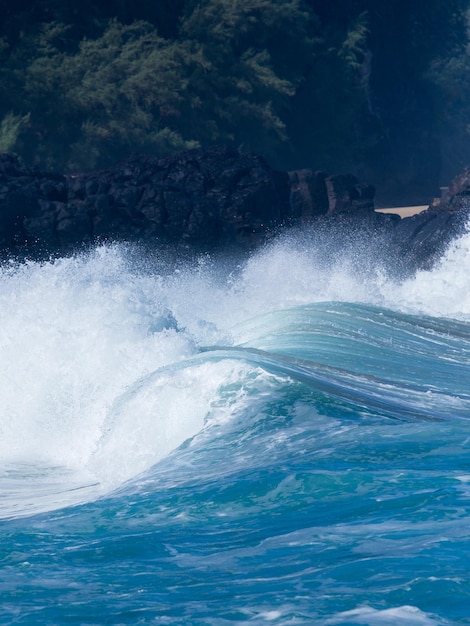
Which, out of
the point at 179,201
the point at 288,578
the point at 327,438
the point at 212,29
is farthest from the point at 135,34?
the point at 288,578

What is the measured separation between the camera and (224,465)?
6023 mm

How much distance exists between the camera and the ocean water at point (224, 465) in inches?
156

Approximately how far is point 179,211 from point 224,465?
17664 mm

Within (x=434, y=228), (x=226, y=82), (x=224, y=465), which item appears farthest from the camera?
(x=226, y=82)

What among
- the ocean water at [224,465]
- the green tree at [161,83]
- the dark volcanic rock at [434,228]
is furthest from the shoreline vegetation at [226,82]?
the ocean water at [224,465]

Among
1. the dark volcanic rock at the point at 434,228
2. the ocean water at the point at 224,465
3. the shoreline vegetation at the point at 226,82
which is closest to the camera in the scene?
the ocean water at the point at 224,465

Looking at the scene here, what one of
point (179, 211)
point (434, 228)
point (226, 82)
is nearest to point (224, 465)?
point (179, 211)

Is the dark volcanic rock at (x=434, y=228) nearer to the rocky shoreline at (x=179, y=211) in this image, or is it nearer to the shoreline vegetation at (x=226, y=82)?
the rocky shoreline at (x=179, y=211)

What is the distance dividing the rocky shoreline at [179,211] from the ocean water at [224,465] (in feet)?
30.2

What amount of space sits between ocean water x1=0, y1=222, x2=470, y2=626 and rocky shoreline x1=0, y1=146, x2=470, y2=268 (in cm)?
921

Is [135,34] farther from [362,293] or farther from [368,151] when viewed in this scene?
[362,293]

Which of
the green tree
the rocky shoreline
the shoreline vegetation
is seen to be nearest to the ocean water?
the rocky shoreline

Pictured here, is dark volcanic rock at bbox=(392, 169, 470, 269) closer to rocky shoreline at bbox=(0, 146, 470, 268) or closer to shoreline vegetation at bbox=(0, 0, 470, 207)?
rocky shoreline at bbox=(0, 146, 470, 268)

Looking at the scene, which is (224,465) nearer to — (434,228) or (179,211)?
(179,211)
